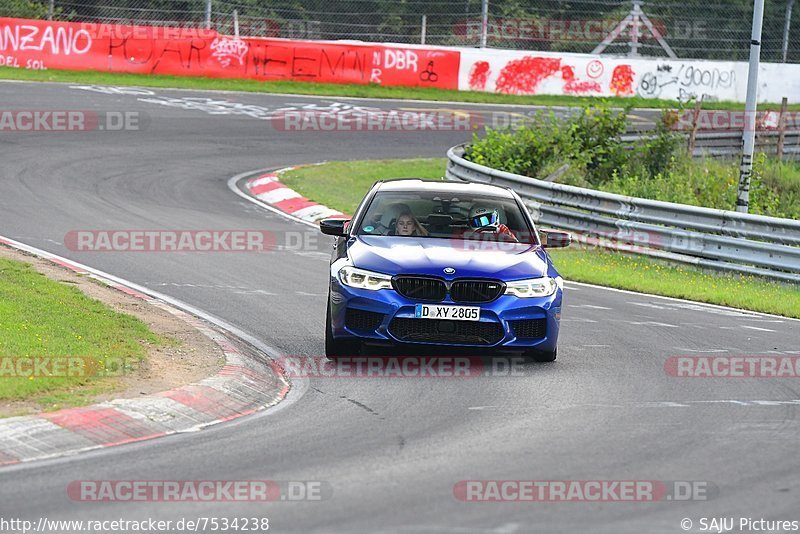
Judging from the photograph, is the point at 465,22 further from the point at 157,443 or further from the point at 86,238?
the point at 157,443

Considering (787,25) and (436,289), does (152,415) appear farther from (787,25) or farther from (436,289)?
(787,25)

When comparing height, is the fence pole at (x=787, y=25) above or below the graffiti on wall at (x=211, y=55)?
above

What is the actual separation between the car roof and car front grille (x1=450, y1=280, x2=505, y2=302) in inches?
69.0

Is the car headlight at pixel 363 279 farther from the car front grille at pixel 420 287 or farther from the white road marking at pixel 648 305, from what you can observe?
the white road marking at pixel 648 305

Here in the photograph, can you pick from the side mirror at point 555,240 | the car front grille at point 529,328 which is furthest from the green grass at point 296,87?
the car front grille at point 529,328

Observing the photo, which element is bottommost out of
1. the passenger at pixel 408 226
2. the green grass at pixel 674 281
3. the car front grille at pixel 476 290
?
the green grass at pixel 674 281

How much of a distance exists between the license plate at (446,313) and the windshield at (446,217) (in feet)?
4.13

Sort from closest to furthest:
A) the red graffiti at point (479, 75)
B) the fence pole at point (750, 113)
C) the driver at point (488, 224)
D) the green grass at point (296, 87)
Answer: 1. the driver at point (488, 224)
2. the fence pole at point (750, 113)
3. the green grass at point (296, 87)
4. the red graffiti at point (479, 75)

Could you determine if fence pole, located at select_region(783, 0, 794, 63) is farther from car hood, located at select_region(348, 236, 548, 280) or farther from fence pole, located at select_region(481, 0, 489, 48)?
car hood, located at select_region(348, 236, 548, 280)

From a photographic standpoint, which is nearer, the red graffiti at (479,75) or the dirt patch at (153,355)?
the dirt patch at (153,355)

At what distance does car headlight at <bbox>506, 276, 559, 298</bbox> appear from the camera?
33.2 feet

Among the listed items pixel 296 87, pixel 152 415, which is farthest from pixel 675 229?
pixel 296 87

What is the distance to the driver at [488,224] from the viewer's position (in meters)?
11.2

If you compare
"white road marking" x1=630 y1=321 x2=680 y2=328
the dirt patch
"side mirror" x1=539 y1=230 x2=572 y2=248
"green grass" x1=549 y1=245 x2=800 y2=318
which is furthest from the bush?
the dirt patch
